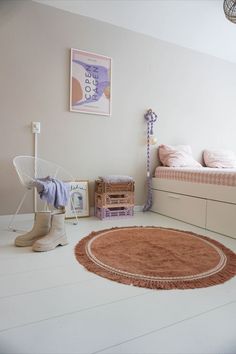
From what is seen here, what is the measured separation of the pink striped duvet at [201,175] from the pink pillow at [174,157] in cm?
13

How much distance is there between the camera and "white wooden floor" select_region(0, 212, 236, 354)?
862 mm

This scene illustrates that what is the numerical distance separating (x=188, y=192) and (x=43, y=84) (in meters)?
1.90

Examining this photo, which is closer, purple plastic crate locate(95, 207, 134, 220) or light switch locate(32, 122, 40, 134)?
light switch locate(32, 122, 40, 134)

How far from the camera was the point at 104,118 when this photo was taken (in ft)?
9.62

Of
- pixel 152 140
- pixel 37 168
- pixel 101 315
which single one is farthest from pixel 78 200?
pixel 101 315

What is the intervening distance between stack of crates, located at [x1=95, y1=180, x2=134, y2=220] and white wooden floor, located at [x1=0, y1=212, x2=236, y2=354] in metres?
1.20

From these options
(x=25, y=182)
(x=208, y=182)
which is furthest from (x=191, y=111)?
(x=25, y=182)

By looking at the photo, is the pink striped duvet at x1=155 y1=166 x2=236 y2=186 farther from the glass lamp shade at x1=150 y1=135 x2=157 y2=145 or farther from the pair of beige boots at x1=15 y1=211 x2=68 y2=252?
the pair of beige boots at x1=15 y1=211 x2=68 y2=252

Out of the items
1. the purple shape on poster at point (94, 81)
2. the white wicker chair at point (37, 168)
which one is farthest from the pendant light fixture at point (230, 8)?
the white wicker chair at point (37, 168)

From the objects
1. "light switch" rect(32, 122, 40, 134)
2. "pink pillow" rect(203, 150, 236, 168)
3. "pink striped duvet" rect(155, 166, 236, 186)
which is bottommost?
"pink striped duvet" rect(155, 166, 236, 186)

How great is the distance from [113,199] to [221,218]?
44.0 inches

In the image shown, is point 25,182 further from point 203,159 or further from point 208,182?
Answer: point 203,159

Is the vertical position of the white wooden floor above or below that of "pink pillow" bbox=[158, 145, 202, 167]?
below

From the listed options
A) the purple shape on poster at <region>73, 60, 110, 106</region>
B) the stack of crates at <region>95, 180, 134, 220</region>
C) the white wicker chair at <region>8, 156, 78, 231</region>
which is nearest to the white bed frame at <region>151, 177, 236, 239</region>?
the stack of crates at <region>95, 180, 134, 220</region>
